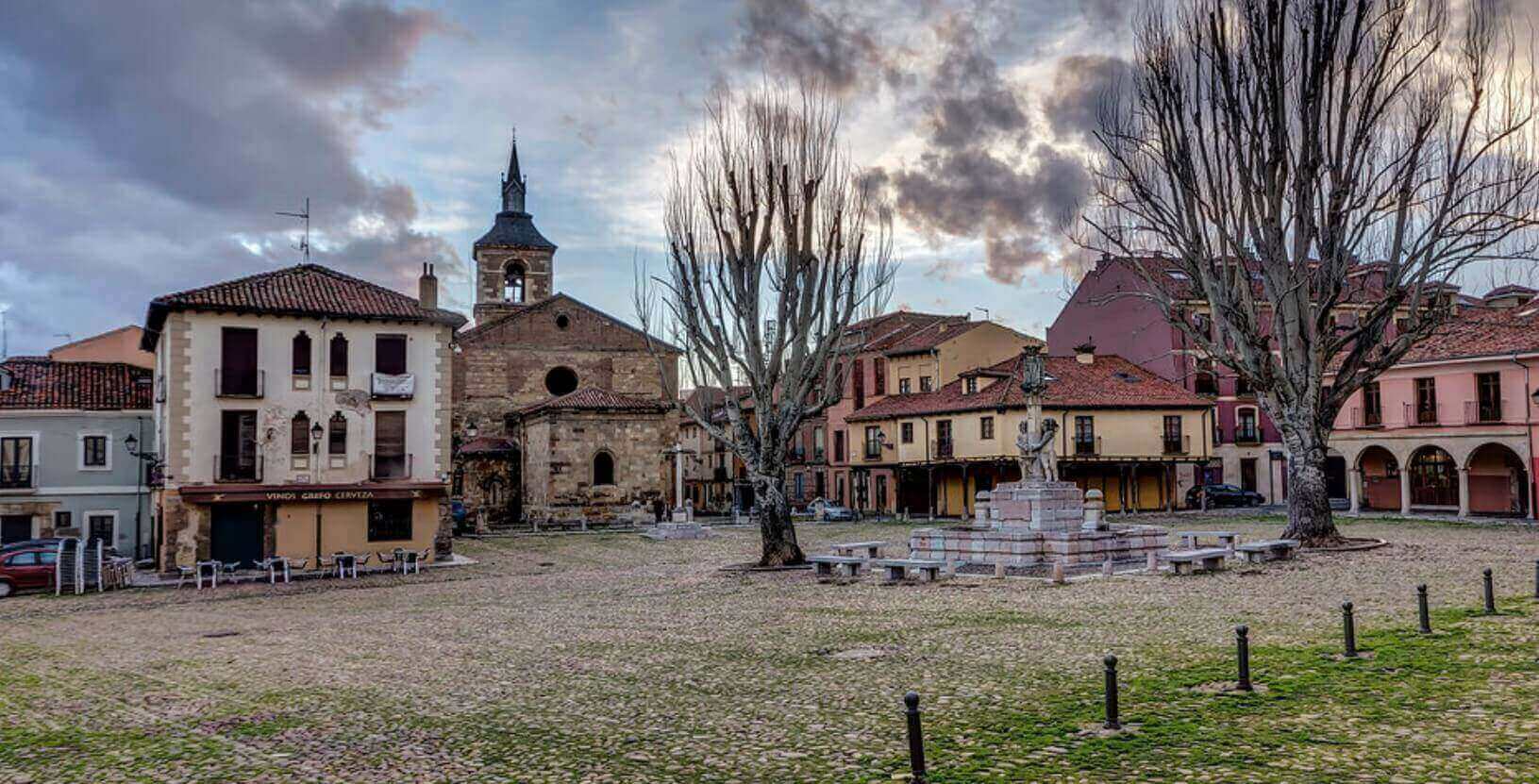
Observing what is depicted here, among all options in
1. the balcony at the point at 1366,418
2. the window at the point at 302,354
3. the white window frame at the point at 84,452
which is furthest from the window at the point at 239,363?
the balcony at the point at 1366,418

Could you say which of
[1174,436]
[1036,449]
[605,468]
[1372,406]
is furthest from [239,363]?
[1372,406]

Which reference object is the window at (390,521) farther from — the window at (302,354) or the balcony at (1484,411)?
the balcony at (1484,411)

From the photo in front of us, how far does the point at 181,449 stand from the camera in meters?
28.5

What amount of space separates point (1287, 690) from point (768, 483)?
16.6 meters

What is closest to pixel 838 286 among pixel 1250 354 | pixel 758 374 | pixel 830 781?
pixel 758 374

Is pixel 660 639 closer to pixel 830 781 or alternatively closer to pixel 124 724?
pixel 124 724

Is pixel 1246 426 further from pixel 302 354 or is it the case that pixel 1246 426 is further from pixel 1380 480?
pixel 302 354

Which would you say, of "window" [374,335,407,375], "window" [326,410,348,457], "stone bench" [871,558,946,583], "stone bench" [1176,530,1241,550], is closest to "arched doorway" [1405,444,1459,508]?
"stone bench" [1176,530,1241,550]

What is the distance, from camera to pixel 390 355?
31.2m

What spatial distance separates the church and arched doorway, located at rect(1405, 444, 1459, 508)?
101 feet

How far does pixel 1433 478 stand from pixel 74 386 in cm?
4971

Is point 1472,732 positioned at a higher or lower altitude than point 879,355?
lower

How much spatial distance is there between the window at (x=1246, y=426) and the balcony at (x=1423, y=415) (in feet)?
44.2

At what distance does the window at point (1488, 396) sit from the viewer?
38.1 metres
